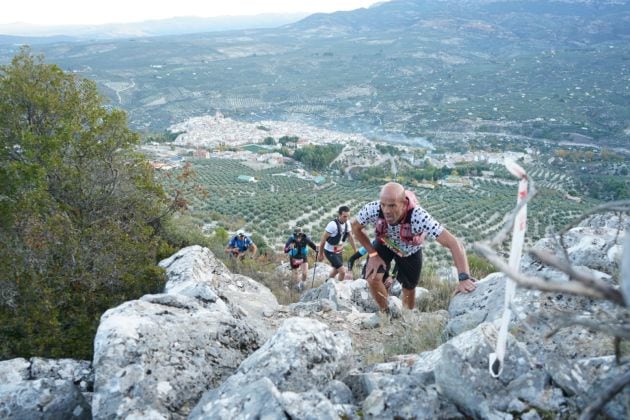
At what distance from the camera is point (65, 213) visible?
6.07 m

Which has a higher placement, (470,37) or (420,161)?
(470,37)

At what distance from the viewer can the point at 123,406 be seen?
2.63 metres

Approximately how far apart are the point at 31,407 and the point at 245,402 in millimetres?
1646

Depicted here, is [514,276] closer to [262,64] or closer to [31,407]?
[31,407]

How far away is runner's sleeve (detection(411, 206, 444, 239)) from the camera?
381cm

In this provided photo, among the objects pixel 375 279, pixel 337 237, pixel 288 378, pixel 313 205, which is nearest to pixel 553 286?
pixel 288 378

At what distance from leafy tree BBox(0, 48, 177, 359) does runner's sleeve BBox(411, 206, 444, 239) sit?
3.17m

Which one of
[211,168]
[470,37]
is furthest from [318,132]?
[470,37]

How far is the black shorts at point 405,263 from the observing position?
4449mm

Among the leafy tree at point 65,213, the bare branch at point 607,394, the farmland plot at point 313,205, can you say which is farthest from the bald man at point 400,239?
the farmland plot at point 313,205

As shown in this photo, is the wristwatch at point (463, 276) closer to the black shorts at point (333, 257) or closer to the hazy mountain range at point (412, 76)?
the black shorts at point (333, 257)

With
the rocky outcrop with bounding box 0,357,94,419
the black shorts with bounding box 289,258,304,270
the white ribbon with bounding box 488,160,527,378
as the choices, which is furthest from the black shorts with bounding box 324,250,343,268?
the white ribbon with bounding box 488,160,527,378

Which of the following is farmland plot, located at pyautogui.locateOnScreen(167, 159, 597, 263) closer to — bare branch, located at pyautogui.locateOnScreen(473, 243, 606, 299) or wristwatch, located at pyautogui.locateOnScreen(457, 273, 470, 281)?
wristwatch, located at pyautogui.locateOnScreen(457, 273, 470, 281)

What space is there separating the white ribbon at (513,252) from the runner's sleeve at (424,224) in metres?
1.61
